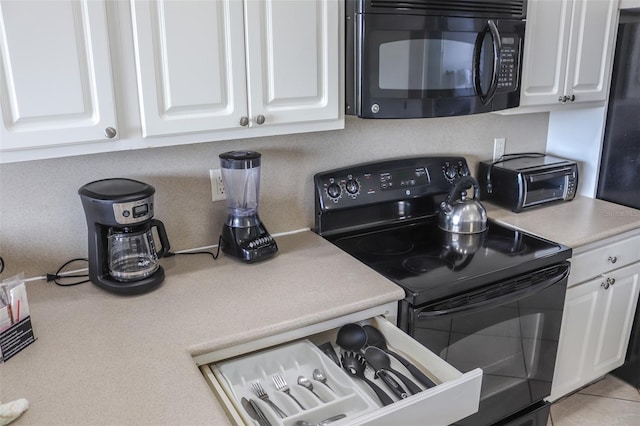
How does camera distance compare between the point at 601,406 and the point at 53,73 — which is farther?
the point at 601,406

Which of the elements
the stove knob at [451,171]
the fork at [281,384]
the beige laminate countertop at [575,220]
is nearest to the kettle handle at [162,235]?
the fork at [281,384]

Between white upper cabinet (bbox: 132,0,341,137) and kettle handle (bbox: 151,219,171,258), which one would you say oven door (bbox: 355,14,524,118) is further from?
kettle handle (bbox: 151,219,171,258)

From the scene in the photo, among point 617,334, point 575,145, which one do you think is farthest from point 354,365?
point 575,145

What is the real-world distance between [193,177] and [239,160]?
23 cm

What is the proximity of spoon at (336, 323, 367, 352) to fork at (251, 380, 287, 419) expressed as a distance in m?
0.27

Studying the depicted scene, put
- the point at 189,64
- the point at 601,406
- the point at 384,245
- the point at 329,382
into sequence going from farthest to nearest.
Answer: the point at 601,406 → the point at 384,245 → the point at 189,64 → the point at 329,382

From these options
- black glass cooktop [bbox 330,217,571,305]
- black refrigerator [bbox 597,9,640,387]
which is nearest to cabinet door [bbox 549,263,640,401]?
black refrigerator [bbox 597,9,640,387]

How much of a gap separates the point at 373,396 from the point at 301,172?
94 cm

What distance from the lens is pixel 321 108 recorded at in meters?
1.68

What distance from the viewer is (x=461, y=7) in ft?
5.54

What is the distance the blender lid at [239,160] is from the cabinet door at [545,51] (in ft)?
3.60

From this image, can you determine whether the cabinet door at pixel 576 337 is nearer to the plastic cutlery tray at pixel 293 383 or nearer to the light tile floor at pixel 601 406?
the light tile floor at pixel 601 406

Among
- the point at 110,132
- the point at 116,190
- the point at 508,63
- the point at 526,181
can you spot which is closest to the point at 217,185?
the point at 116,190

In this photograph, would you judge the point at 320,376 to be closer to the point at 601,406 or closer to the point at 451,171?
the point at 451,171
